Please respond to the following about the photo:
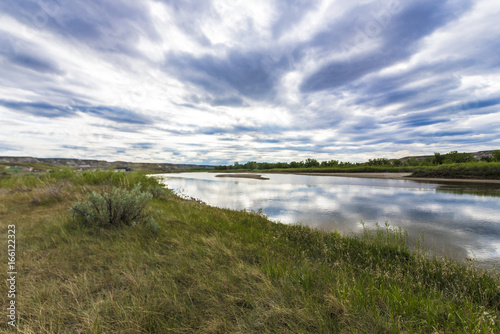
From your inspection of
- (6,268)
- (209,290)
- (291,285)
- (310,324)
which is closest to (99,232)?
(6,268)

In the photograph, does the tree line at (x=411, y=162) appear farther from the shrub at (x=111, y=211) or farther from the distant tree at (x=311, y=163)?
the shrub at (x=111, y=211)

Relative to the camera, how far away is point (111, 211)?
5.92 m

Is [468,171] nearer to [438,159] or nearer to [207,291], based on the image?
[438,159]

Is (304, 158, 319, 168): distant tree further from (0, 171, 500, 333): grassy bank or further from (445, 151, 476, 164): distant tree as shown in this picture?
(0, 171, 500, 333): grassy bank

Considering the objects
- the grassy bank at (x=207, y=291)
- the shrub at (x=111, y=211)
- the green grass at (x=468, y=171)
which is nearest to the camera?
the grassy bank at (x=207, y=291)

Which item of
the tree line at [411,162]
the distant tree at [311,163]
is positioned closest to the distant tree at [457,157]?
the tree line at [411,162]

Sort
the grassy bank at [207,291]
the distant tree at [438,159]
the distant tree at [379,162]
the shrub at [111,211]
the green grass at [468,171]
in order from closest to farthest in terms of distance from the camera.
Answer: the grassy bank at [207,291] → the shrub at [111,211] → the green grass at [468,171] → the distant tree at [438,159] → the distant tree at [379,162]

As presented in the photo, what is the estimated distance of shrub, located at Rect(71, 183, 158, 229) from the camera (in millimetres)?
5742

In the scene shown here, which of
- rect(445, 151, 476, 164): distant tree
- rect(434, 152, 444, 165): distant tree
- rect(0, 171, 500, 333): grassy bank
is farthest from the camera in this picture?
rect(434, 152, 444, 165): distant tree

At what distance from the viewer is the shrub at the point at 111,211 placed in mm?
5742

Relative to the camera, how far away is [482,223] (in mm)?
9797

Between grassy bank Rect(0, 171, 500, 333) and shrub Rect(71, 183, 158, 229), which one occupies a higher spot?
shrub Rect(71, 183, 158, 229)

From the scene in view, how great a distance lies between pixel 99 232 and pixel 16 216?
158 inches

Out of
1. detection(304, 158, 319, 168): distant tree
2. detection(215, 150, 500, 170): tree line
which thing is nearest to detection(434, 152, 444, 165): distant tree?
detection(215, 150, 500, 170): tree line
